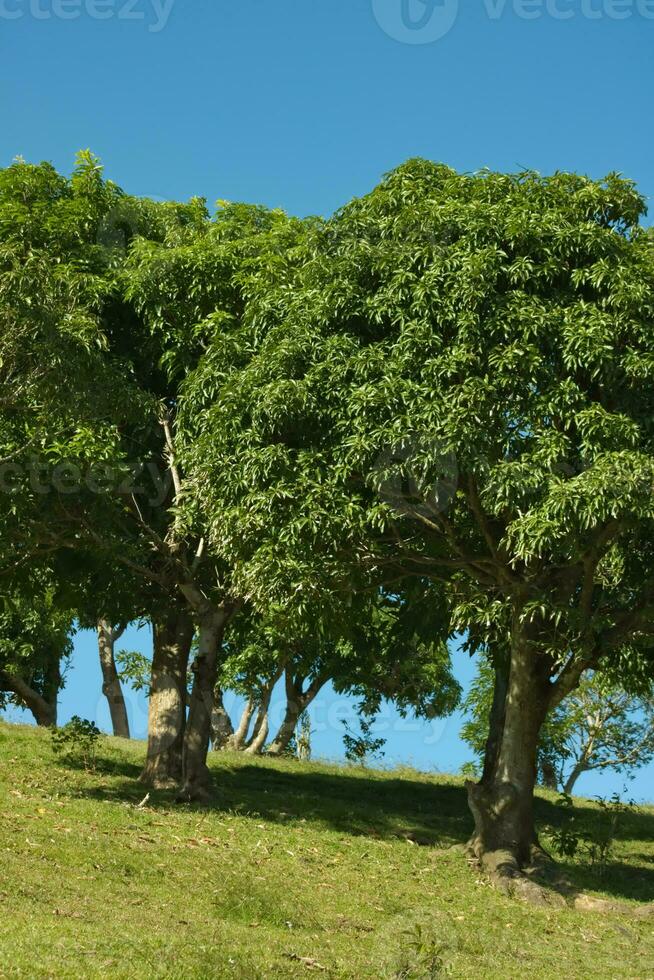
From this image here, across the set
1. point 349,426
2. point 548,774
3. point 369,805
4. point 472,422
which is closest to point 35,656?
point 369,805

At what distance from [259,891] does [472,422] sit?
27.2 feet

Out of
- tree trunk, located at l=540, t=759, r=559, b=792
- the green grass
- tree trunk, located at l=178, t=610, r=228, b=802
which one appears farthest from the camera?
tree trunk, located at l=540, t=759, r=559, b=792

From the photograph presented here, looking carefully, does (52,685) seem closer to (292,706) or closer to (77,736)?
(292,706)

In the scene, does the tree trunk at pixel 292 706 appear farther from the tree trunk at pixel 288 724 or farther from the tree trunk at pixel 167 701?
the tree trunk at pixel 167 701

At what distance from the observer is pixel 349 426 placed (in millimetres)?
20406

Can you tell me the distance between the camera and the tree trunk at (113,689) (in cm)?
3981

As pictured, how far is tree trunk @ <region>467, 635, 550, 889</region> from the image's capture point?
2297cm

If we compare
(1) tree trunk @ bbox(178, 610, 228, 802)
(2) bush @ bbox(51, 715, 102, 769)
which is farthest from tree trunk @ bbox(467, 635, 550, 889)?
(2) bush @ bbox(51, 715, 102, 769)

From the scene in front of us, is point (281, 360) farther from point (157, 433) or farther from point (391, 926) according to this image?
point (391, 926)

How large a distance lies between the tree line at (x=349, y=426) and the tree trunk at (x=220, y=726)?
15.3 meters

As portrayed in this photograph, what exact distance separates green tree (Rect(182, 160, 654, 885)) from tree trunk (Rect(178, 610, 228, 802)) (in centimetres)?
469

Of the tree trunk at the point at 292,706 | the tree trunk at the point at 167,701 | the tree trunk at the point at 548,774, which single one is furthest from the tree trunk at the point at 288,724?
the tree trunk at the point at 167,701

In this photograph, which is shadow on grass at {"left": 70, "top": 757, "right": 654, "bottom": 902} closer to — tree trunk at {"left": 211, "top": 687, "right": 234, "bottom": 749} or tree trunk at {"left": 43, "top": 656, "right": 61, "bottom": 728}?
tree trunk at {"left": 211, "top": 687, "right": 234, "bottom": 749}

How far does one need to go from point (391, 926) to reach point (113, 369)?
522 inches
